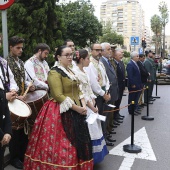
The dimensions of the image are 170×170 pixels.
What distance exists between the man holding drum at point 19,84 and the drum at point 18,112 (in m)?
0.40

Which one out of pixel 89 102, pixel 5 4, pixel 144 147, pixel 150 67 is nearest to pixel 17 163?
pixel 89 102

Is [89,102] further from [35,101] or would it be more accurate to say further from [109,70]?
[109,70]

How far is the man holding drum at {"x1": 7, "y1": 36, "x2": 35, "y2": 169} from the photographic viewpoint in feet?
13.6

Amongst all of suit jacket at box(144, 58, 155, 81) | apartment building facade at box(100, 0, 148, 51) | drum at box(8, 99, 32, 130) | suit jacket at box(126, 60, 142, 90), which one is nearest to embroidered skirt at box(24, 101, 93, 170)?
drum at box(8, 99, 32, 130)

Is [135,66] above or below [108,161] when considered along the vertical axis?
above

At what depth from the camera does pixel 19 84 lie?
434 centimetres

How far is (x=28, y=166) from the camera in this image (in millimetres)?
3793

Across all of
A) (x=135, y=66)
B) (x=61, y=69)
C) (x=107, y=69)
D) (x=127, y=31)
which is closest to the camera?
(x=61, y=69)

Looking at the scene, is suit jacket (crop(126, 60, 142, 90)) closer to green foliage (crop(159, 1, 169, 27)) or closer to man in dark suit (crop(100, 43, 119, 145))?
man in dark suit (crop(100, 43, 119, 145))

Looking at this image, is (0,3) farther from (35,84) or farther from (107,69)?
(107,69)

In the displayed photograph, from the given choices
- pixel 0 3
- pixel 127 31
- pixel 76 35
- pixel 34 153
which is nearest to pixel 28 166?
pixel 34 153

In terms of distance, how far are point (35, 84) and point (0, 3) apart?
4.78 ft

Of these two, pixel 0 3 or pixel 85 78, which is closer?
pixel 85 78

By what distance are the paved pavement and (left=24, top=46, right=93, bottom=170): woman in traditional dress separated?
2.89 ft
